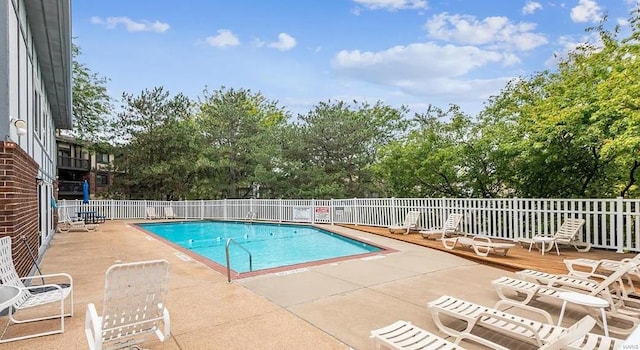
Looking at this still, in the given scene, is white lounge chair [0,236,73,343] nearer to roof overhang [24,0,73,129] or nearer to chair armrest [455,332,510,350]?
chair armrest [455,332,510,350]

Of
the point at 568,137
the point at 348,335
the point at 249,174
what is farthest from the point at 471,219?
the point at 249,174

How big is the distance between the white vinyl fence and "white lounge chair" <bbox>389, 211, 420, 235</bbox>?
0.28 m

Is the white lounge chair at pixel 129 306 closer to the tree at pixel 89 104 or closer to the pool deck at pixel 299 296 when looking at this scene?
the pool deck at pixel 299 296

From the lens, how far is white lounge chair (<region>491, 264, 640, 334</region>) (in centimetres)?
379

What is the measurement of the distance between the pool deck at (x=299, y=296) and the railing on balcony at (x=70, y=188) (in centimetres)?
2828

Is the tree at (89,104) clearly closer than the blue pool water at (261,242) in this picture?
No

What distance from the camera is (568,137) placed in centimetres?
865

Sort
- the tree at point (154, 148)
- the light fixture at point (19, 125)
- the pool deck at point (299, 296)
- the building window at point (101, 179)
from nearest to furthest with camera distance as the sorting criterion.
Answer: the pool deck at point (299, 296)
the light fixture at point (19, 125)
the tree at point (154, 148)
the building window at point (101, 179)

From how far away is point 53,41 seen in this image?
7734mm

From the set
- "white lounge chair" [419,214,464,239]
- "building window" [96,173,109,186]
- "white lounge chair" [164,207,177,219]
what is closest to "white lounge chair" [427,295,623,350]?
"white lounge chair" [419,214,464,239]

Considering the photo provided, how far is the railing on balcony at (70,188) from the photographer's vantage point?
3111 centimetres

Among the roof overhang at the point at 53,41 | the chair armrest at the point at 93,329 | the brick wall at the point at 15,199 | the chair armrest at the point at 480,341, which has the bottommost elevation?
the chair armrest at the point at 480,341

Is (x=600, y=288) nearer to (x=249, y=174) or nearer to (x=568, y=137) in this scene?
(x=568, y=137)

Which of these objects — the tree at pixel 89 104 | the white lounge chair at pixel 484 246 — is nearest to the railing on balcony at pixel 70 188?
the tree at pixel 89 104
